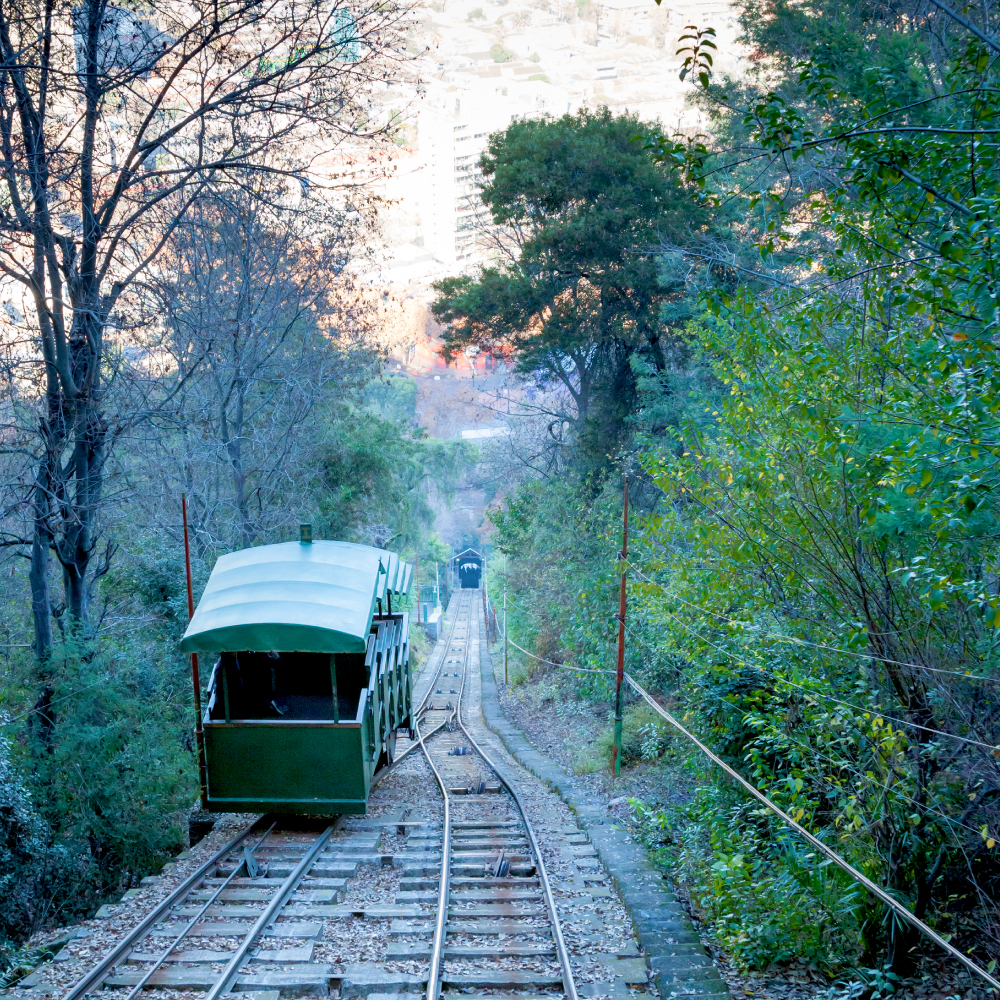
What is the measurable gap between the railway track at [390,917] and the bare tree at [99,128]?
536 centimetres

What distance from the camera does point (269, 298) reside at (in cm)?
2173

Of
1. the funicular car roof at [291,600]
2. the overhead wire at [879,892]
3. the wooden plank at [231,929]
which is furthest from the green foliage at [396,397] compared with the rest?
the overhead wire at [879,892]

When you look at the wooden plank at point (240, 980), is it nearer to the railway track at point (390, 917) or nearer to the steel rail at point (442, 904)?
the railway track at point (390, 917)

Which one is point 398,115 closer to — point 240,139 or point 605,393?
point 240,139

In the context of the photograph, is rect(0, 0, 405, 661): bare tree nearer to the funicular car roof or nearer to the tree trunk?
the tree trunk

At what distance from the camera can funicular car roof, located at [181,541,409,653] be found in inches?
387

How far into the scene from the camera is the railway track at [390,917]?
614 cm

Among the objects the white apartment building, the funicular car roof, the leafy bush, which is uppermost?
the white apartment building

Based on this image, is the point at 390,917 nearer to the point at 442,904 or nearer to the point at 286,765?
the point at 442,904

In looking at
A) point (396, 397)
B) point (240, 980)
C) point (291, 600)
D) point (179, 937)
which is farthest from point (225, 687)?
point (396, 397)

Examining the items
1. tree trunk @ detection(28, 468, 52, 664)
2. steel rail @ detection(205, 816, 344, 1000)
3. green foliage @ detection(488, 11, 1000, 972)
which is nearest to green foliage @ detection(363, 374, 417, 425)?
tree trunk @ detection(28, 468, 52, 664)

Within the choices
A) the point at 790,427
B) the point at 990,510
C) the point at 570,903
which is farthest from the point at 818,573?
the point at 570,903

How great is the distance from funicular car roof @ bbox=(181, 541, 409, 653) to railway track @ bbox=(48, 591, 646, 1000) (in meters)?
2.35

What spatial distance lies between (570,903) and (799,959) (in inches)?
85.2
